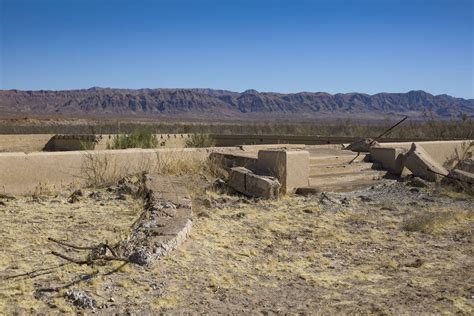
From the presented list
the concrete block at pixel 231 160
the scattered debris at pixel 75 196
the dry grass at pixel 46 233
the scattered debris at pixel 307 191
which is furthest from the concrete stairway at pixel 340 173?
the scattered debris at pixel 75 196

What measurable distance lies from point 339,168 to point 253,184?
3191 millimetres

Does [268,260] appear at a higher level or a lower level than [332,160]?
lower

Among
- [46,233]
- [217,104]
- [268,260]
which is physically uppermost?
[217,104]

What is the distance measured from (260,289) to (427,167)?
8405mm

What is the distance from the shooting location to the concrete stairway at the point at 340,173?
11859 millimetres

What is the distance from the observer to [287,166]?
1092 cm

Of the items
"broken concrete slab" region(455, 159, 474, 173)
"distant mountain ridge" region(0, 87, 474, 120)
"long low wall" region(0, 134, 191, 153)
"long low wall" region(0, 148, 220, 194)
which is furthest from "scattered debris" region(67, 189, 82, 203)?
"distant mountain ridge" region(0, 87, 474, 120)

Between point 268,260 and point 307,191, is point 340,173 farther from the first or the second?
point 268,260

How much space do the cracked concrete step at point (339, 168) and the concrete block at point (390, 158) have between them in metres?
0.46

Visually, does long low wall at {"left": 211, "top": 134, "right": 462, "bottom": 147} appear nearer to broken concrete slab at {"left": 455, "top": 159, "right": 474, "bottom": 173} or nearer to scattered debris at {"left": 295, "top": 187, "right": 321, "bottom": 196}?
broken concrete slab at {"left": 455, "top": 159, "right": 474, "bottom": 173}

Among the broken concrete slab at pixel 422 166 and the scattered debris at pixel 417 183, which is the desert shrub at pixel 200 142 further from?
the scattered debris at pixel 417 183

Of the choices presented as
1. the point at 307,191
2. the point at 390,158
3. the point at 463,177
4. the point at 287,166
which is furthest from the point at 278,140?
the point at 287,166

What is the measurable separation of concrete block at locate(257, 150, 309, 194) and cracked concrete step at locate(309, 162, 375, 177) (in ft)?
3.04

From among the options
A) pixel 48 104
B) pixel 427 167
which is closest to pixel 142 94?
pixel 48 104
